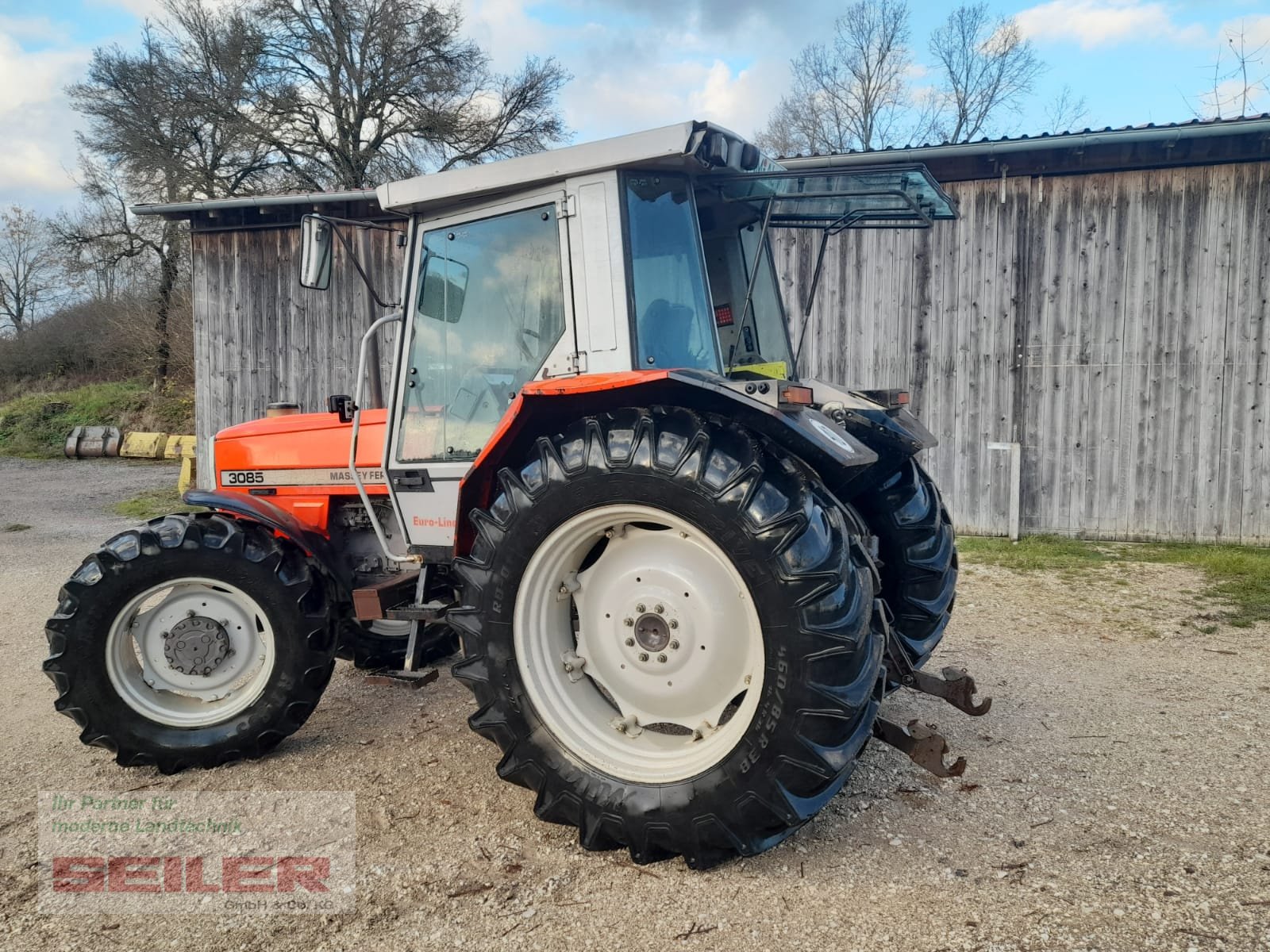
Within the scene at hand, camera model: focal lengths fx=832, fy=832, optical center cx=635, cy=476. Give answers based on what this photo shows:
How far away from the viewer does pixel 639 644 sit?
2.83 metres

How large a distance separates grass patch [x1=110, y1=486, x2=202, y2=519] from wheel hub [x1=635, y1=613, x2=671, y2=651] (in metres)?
9.71

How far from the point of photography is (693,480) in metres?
2.51

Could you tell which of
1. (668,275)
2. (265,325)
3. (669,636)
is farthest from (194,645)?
(265,325)

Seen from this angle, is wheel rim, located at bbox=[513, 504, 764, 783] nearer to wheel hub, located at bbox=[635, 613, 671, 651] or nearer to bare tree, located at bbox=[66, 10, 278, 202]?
wheel hub, located at bbox=[635, 613, 671, 651]

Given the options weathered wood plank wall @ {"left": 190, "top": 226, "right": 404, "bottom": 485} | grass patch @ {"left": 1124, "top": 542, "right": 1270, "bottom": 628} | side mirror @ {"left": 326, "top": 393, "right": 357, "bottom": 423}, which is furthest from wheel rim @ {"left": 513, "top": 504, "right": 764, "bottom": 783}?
weathered wood plank wall @ {"left": 190, "top": 226, "right": 404, "bottom": 485}

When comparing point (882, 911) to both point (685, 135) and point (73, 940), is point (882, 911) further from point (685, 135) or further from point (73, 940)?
point (685, 135)

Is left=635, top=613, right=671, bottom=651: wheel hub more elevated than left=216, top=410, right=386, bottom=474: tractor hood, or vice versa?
left=216, top=410, right=386, bottom=474: tractor hood

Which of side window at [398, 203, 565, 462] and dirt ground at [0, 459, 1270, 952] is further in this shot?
side window at [398, 203, 565, 462]

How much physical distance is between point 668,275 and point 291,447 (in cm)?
214

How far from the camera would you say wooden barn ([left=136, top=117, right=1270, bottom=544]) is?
8.07 m

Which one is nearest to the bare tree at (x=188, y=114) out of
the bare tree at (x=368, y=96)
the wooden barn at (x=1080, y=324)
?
the bare tree at (x=368, y=96)

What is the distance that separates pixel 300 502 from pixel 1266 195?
9.03m

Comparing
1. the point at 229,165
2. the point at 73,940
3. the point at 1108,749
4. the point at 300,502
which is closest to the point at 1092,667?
the point at 1108,749

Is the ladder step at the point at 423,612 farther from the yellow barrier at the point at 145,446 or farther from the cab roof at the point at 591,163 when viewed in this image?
the yellow barrier at the point at 145,446
